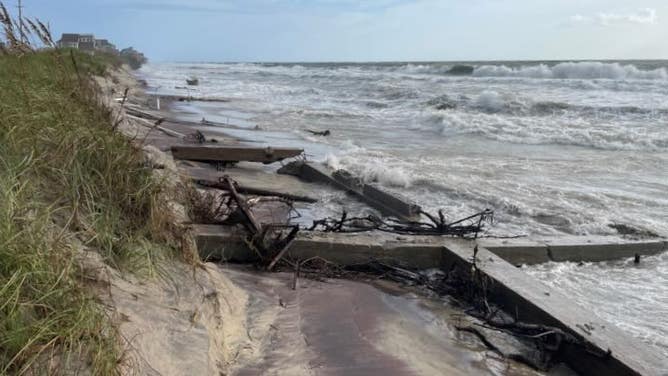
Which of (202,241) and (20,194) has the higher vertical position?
(20,194)

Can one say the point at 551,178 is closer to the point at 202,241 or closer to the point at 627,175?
the point at 627,175

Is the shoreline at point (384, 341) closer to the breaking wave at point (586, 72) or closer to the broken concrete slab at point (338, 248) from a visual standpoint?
the broken concrete slab at point (338, 248)

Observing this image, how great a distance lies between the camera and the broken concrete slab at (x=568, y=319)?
143 inches

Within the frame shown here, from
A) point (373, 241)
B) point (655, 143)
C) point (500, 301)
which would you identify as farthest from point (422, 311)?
point (655, 143)

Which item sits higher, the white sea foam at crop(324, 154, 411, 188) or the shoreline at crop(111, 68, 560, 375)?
the white sea foam at crop(324, 154, 411, 188)

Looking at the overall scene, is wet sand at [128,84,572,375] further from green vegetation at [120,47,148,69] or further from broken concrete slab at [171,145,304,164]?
green vegetation at [120,47,148,69]

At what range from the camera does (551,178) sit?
10602 mm

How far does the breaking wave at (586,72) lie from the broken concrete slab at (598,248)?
1379 inches

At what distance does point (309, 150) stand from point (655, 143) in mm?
9220

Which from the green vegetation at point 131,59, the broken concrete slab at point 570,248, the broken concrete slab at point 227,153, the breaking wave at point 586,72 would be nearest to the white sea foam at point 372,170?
the broken concrete slab at point 227,153

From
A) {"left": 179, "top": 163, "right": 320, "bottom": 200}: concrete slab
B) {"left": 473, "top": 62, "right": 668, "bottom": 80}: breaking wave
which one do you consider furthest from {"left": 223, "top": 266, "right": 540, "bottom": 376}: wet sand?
{"left": 473, "top": 62, "right": 668, "bottom": 80}: breaking wave

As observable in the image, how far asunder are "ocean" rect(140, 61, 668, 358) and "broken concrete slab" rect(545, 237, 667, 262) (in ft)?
0.37

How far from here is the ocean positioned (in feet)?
18.9

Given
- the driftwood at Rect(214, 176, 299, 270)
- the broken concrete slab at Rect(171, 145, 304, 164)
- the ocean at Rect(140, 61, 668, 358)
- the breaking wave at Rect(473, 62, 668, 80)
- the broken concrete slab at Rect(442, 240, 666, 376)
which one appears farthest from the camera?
the breaking wave at Rect(473, 62, 668, 80)
